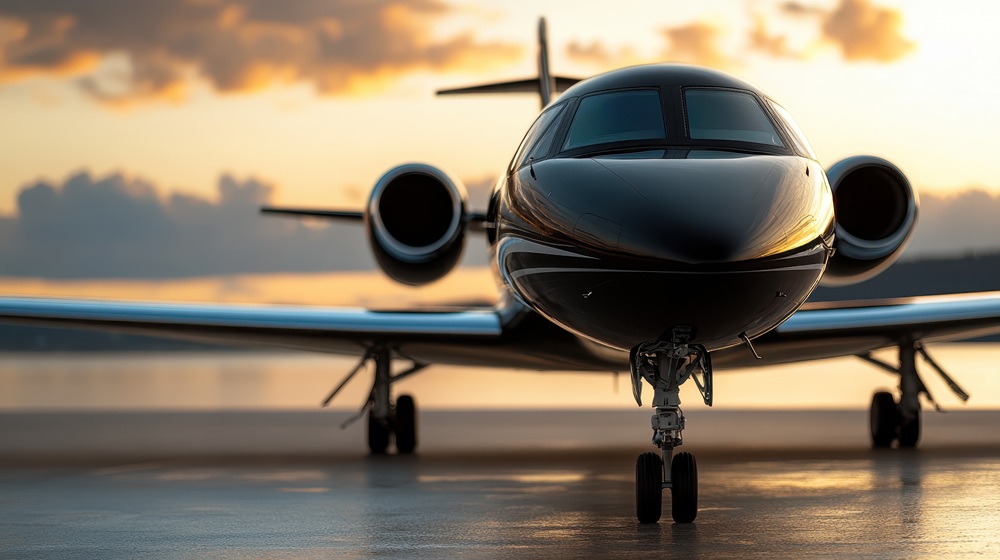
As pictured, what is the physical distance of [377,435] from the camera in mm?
12578

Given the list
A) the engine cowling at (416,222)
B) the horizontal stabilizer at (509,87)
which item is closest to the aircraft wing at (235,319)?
the engine cowling at (416,222)

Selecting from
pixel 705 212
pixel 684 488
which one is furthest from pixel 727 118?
pixel 684 488

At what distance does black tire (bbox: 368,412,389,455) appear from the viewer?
1254 cm

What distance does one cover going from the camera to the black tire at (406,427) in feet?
42.1

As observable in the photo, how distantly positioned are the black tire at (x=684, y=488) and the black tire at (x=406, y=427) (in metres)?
6.16

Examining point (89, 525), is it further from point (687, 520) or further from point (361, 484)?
point (687, 520)

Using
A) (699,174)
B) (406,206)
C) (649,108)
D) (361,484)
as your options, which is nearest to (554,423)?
(406,206)

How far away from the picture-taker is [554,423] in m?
17.1

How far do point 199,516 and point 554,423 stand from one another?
10075 millimetres

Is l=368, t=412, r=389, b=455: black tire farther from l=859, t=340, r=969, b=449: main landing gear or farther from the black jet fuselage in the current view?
l=859, t=340, r=969, b=449: main landing gear

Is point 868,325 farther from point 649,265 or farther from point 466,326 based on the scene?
point 649,265

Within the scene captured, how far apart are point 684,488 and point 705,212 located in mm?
1581

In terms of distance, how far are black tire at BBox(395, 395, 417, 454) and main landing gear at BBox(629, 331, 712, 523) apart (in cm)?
592

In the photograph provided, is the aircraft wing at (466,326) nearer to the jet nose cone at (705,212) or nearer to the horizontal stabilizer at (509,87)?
the horizontal stabilizer at (509,87)
